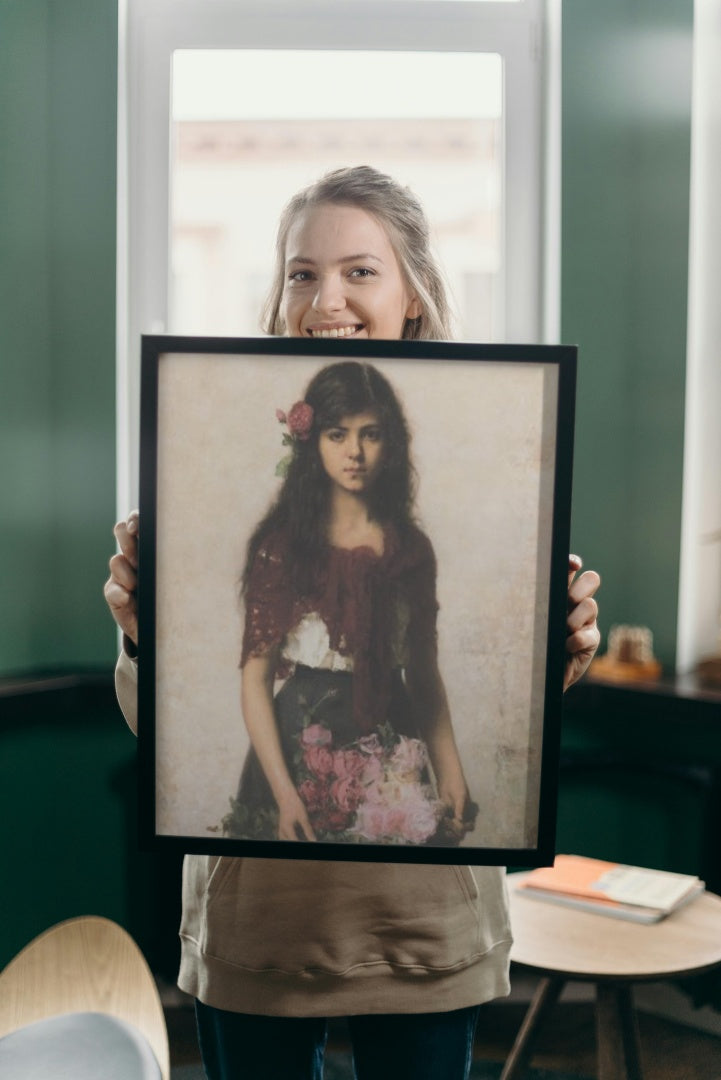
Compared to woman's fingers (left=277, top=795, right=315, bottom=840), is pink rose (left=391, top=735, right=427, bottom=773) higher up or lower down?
higher up

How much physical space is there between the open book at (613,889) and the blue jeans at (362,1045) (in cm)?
86

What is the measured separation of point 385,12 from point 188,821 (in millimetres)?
2285

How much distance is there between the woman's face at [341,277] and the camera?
3.67 ft

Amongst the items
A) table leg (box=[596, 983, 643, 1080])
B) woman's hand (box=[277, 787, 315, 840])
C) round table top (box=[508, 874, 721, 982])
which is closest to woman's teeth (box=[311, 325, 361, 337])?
woman's hand (box=[277, 787, 315, 840])

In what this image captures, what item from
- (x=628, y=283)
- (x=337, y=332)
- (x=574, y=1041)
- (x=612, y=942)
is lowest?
(x=574, y=1041)

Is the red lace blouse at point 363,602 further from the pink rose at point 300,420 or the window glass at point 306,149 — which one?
the window glass at point 306,149

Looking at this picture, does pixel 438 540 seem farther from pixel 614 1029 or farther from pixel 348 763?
pixel 614 1029

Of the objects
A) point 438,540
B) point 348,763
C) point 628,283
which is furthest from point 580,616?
point 628,283

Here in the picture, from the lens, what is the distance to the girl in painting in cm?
95

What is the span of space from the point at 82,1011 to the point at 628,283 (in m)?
2.28

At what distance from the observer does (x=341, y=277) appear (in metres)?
1.13

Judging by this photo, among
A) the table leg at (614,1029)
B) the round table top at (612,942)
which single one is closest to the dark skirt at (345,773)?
the round table top at (612,942)

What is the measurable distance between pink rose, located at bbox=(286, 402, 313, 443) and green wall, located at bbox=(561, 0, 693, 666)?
5.90ft

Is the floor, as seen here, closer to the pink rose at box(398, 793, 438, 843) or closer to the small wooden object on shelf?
the small wooden object on shelf
